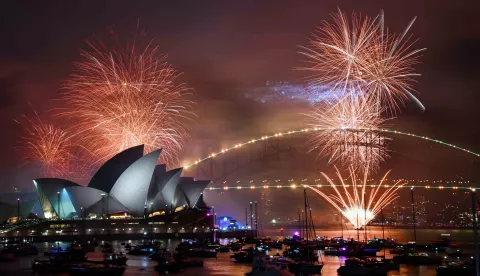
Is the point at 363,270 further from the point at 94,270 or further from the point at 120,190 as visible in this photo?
the point at 120,190

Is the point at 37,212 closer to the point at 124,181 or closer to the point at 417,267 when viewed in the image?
the point at 124,181

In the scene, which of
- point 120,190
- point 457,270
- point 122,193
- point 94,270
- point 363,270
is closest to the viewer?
point 94,270

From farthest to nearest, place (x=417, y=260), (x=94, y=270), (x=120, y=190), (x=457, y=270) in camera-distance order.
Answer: (x=120, y=190) → (x=417, y=260) → (x=457, y=270) → (x=94, y=270)

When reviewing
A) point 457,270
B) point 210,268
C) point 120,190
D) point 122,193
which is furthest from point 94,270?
point 122,193

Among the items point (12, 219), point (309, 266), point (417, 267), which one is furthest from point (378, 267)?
point (12, 219)

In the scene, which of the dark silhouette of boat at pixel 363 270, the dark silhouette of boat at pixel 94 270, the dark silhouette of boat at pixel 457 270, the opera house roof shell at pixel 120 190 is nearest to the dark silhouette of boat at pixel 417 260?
the dark silhouette of boat at pixel 457 270

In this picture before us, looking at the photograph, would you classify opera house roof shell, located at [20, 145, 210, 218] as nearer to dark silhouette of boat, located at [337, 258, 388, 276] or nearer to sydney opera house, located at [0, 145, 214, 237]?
sydney opera house, located at [0, 145, 214, 237]

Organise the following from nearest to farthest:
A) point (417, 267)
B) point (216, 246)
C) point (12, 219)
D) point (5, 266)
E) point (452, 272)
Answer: point (452, 272), point (5, 266), point (417, 267), point (216, 246), point (12, 219)

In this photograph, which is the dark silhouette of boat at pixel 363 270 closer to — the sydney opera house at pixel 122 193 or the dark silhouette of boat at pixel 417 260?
the dark silhouette of boat at pixel 417 260

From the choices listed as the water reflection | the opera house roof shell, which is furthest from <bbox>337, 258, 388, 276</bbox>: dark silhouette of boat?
the opera house roof shell
